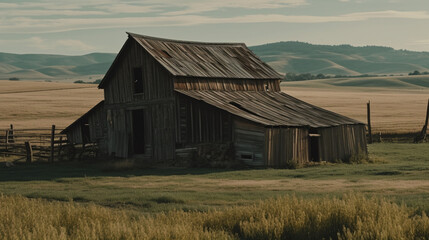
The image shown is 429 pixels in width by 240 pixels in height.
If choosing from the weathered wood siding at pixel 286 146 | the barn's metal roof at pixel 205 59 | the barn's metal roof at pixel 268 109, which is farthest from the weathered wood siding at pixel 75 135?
the weathered wood siding at pixel 286 146

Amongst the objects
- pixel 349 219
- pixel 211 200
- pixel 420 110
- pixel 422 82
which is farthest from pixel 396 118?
pixel 422 82

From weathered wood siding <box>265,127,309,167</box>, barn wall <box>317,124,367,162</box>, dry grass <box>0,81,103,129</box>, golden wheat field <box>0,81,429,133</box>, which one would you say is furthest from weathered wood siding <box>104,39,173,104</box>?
golden wheat field <box>0,81,429,133</box>

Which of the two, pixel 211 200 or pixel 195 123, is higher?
pixel 195 123

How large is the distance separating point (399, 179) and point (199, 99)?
12.4 m

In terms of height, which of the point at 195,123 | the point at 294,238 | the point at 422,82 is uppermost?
the point at 422,82

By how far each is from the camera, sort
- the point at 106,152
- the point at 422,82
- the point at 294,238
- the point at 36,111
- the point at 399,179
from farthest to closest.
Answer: the point at 422,82
the point at 36,111
the point at 106,152
the point at 399,179
the point at 294,238

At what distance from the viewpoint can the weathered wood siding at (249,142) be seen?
32.0m

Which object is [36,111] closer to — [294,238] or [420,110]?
[420,110]

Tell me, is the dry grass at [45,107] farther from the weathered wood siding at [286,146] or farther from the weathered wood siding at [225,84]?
the weathered wood siding at [286,146]

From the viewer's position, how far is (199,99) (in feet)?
112

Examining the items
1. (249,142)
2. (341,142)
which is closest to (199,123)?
(249,142)

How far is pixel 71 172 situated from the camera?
31.8 metres

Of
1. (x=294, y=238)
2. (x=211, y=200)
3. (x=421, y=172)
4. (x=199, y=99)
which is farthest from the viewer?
(x=199, y=99)

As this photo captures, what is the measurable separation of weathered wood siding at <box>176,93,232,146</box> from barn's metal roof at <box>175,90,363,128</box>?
0.42 meters
